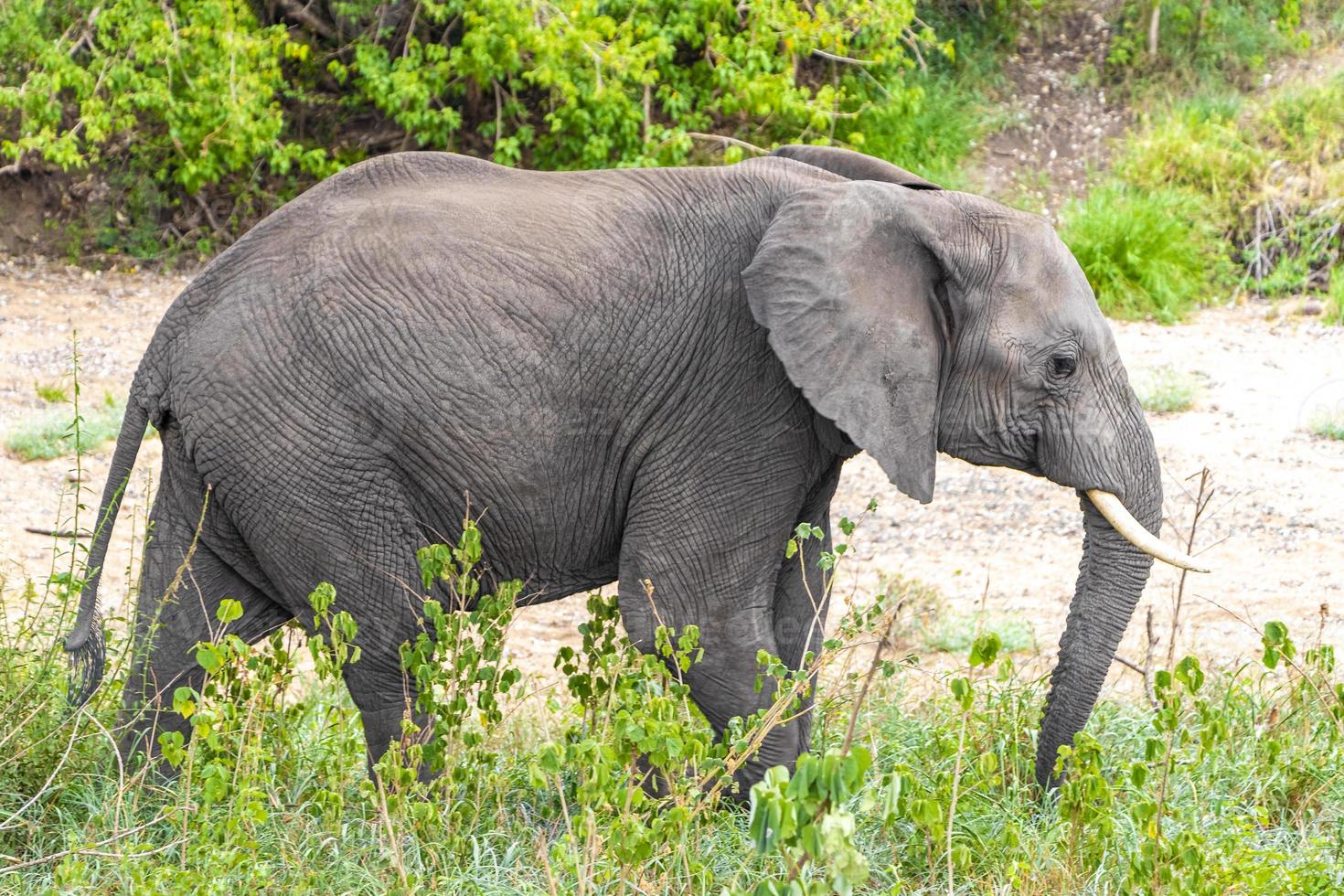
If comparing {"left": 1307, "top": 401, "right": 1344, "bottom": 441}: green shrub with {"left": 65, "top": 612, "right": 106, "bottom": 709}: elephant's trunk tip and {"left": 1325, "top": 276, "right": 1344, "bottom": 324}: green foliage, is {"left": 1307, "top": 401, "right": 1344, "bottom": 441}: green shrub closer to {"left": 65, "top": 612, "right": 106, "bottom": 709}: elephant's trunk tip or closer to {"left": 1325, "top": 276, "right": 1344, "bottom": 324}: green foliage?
{"left": 1325, "top": 276, "right": 1344, "bottom": 324}: green foliage

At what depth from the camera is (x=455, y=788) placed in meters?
4.08

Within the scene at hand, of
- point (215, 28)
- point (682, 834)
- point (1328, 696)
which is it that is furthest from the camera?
point (215, 28)

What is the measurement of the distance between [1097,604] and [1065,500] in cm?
420

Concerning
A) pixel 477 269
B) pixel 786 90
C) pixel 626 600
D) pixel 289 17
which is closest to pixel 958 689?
pixel 626 600

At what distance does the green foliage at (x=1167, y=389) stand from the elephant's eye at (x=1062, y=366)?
516 cm

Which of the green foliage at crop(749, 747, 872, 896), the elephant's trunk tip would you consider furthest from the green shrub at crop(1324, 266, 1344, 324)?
the green foliage at crop(749, 747, 872, 896)

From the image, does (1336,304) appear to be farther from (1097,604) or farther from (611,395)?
(611,395)

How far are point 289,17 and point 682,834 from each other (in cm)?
979

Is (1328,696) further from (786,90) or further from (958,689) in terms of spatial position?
(786,90)

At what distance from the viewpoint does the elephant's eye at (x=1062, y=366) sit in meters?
4.20

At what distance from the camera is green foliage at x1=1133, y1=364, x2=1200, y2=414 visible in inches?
363

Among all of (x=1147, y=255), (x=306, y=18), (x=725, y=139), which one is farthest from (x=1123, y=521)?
(x=306, y=18)

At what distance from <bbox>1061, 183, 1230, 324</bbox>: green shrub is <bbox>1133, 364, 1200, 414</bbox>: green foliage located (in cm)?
105

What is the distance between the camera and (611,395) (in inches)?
167
